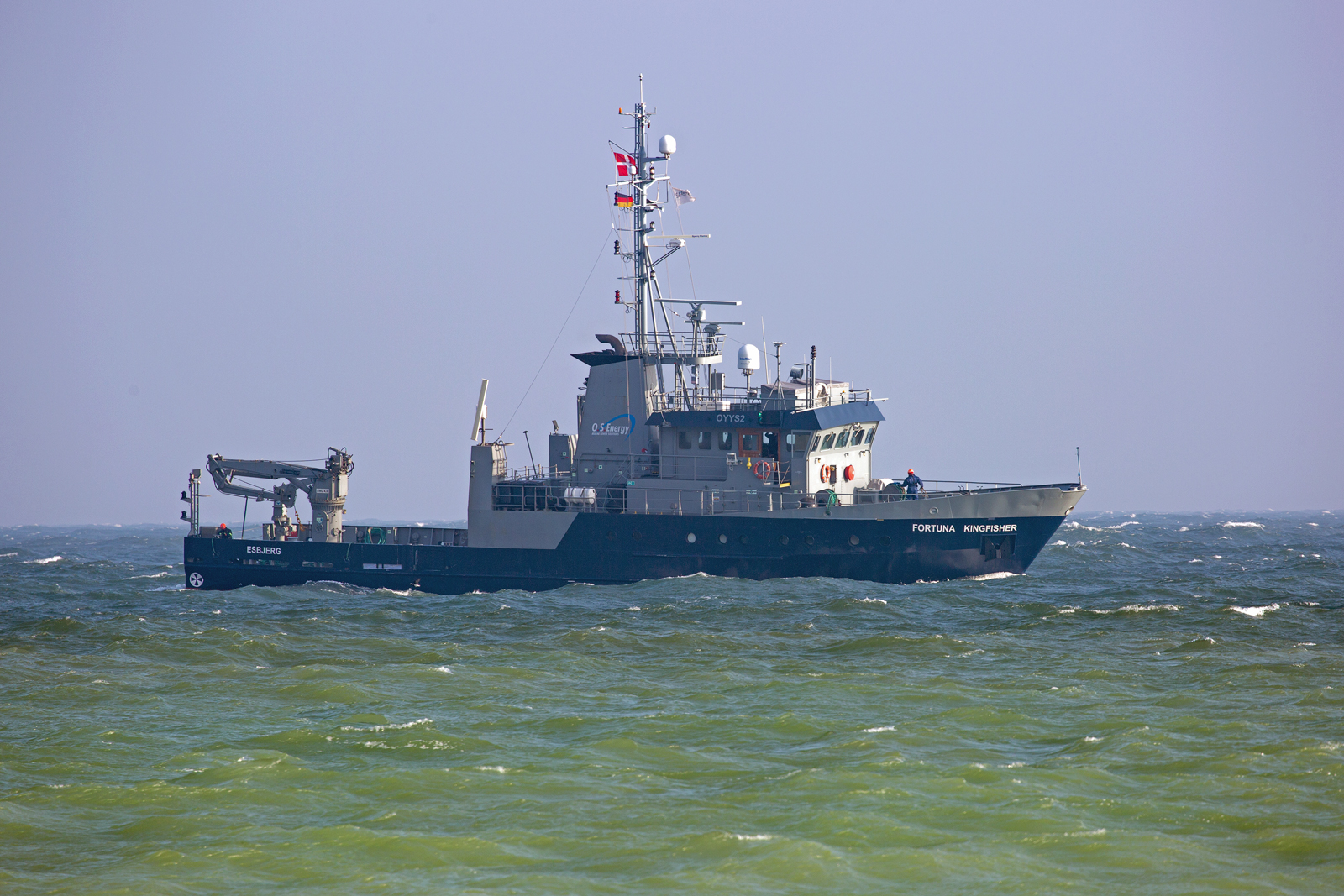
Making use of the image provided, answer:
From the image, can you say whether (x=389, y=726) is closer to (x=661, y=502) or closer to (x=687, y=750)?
(x=687, y=750)

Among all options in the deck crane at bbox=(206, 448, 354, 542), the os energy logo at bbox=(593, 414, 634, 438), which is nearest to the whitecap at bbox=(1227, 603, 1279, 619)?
the os energy logo at bbox=(593, 414, 634, 438)

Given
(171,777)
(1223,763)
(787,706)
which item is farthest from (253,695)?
(1223,763)

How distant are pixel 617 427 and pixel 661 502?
8.36 feet

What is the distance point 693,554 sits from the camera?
28.9 meters

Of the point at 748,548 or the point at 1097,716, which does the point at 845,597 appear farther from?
the point at 1097,716

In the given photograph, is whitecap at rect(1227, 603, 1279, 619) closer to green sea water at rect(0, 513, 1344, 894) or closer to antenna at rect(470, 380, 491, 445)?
green sea water at rect(0, 513, 1344, 894)

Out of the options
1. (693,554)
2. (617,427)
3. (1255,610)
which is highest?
(617,427)

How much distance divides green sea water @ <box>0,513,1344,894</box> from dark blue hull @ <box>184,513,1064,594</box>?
2399mm

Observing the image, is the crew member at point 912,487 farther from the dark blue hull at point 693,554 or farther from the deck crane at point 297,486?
the deck crane at point 297,486

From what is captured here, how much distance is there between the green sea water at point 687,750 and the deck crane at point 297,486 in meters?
7.20

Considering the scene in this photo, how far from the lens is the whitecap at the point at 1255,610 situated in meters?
23.9

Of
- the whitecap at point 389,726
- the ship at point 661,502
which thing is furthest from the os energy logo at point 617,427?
the whitecap at point 389,726

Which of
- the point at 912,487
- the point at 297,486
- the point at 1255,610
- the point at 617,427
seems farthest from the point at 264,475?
the point at 1255,610

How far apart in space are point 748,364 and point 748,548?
16.6ft
